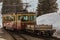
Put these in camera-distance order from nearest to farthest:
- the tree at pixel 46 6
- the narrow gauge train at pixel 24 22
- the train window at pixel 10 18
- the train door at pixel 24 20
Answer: the narrow gauge train at pixel 24 22, the train door at pixel 24 20, the train window at pixel 10 18, the tree at pixel 46 6

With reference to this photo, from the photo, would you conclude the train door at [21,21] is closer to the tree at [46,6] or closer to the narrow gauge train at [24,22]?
the narrow gauge train at [24,22]

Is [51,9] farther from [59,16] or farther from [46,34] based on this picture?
[46,34]

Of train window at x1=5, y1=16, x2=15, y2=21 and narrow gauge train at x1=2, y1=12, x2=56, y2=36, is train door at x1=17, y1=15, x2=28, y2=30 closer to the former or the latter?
narrow gauge train at x1=2, y1=12, x2=56, y2=36

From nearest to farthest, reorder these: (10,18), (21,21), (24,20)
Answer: (21,21)
(24,20)
(10,18)

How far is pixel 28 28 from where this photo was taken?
27828mm

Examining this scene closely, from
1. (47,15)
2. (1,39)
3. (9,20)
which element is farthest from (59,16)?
(1,39)

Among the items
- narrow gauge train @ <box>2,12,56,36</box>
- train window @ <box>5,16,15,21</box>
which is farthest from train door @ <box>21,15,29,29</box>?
train window @ <box>5,16,15,21</box>

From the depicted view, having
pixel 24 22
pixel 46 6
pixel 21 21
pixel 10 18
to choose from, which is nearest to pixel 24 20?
pixel 24 22

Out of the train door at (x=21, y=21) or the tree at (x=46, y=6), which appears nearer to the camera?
the train door at (x=21, y=21)

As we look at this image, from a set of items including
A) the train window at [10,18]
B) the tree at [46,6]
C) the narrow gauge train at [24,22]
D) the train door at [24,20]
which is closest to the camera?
the narrow gauge train at [24,22]

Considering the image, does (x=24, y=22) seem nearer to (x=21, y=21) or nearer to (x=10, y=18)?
(x=21, y=21)

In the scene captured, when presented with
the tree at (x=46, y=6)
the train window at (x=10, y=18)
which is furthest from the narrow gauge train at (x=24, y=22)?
the tree at (x=46, y=6)

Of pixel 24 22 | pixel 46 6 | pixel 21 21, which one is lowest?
pixel 24 22

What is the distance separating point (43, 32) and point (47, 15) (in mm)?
21512
